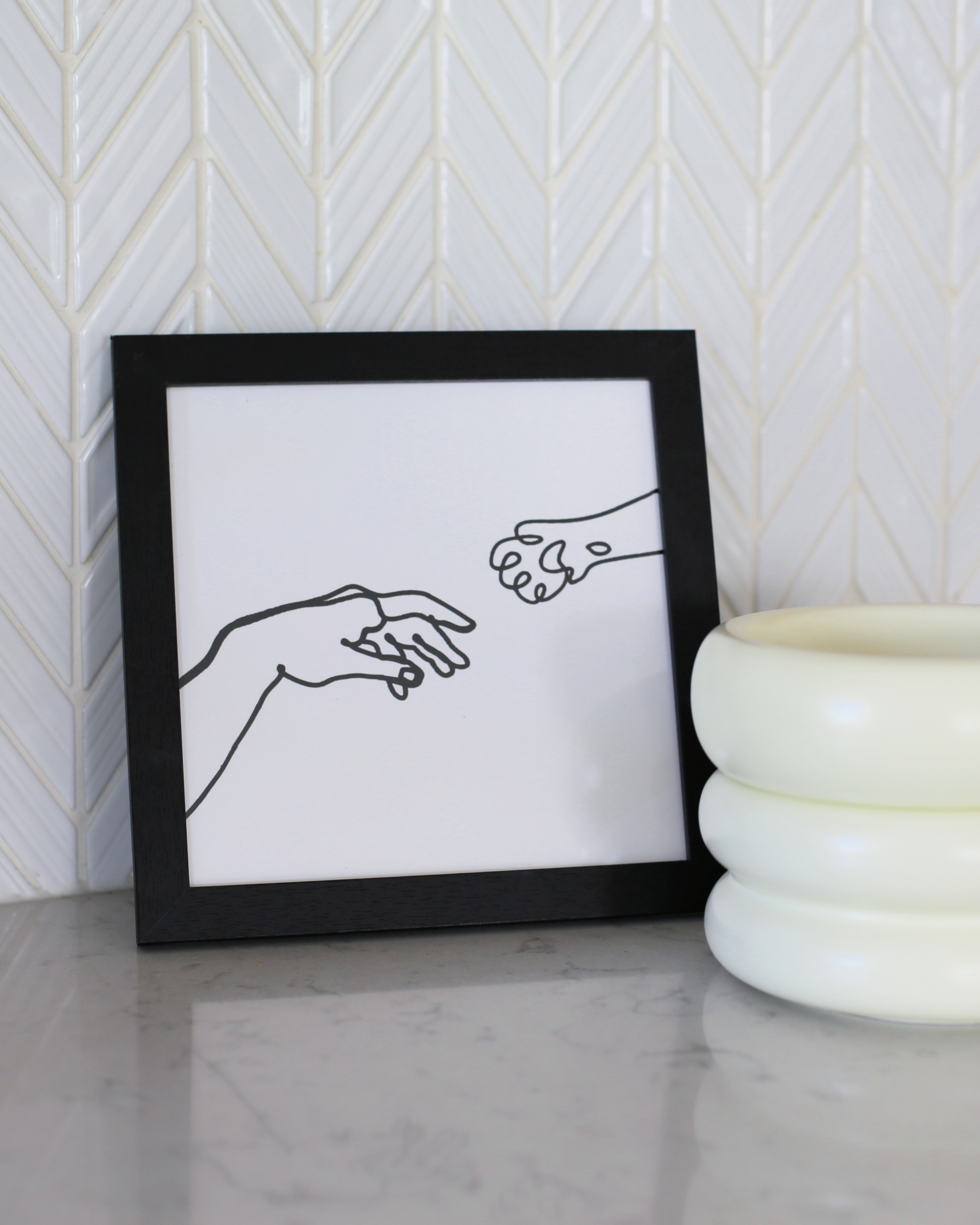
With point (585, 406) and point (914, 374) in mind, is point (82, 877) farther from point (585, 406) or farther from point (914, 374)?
point (914, 374)

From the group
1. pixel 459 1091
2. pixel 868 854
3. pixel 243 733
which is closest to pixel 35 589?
pixel 243 733

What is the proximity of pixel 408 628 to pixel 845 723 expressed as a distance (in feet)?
0.90

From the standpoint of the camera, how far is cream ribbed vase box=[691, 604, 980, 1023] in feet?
1.74

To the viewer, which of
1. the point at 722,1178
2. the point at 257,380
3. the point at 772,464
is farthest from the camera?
the point at 772,464

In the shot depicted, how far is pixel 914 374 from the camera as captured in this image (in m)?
0.85

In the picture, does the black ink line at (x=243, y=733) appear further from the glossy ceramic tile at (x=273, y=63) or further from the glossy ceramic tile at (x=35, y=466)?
the glossy ceramic tile at (x=273, y=63)

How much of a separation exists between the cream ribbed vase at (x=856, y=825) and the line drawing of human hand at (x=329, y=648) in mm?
188

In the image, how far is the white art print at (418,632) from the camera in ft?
2.21

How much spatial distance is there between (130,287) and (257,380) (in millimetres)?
108

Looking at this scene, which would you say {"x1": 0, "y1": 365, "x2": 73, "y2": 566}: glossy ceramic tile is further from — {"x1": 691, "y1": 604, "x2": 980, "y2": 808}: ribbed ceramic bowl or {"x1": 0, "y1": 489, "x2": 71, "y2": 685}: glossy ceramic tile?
{"x1": 691, "y1": 604, "x2": 980, "y2": 808}: ribbed ceramic bowl

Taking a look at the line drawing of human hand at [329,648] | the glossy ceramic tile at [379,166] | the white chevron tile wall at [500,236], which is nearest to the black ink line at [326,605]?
the line drawing of human hand at [329,648]

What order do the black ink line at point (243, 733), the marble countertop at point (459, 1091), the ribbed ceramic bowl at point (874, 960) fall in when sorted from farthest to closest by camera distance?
the black ink line at point (243, 733)
the ribbed ceramic bowl at point (874, 960)
the marble countertop at point (459, 1091)

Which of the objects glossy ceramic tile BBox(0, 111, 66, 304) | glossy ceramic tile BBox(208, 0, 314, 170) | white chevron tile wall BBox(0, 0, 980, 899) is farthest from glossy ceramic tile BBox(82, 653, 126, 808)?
glossy ceramic tile BBox(208, 0, 314, 170)

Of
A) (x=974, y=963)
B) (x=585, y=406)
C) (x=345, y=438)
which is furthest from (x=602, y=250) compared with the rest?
(x=974, y=963)
